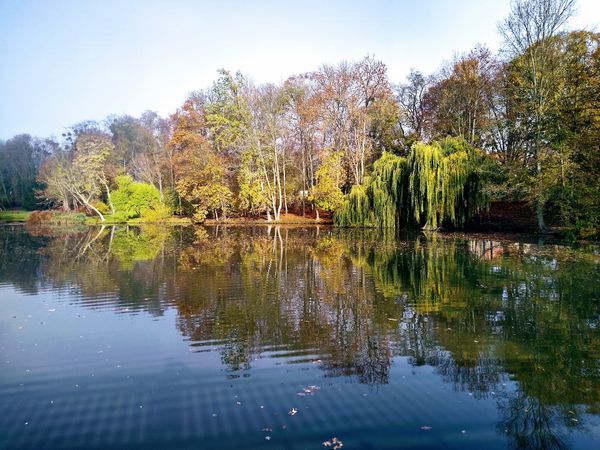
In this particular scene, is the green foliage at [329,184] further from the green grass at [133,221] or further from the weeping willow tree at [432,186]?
the green grass at [133,221]

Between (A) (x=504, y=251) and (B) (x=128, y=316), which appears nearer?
(B) (x=128, y=316)

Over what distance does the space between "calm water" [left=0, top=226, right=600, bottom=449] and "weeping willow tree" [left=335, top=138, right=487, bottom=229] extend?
40.1 ft

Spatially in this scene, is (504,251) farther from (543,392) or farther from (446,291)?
(543,392)

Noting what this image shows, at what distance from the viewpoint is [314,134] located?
40.9m

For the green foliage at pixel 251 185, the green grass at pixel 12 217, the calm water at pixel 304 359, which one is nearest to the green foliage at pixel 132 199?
the green foliage at pixel 251 185

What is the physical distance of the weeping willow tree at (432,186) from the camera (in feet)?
84.3

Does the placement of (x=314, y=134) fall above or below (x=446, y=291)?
above

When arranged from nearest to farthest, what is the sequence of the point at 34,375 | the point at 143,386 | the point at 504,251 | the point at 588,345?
the point at 143,386, the point at 34,375, the point at 588,345, the point at 504,251

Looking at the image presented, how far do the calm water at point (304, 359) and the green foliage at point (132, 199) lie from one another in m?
34.6

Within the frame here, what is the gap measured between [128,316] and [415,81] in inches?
1465

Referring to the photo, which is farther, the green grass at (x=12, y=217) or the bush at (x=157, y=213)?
the green grass at (x=12, y=217)

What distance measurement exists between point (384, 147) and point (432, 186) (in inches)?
613

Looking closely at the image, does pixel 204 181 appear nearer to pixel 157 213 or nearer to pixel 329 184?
pixel 157 213

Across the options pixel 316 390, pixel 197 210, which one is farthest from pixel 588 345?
pixel 197 210
